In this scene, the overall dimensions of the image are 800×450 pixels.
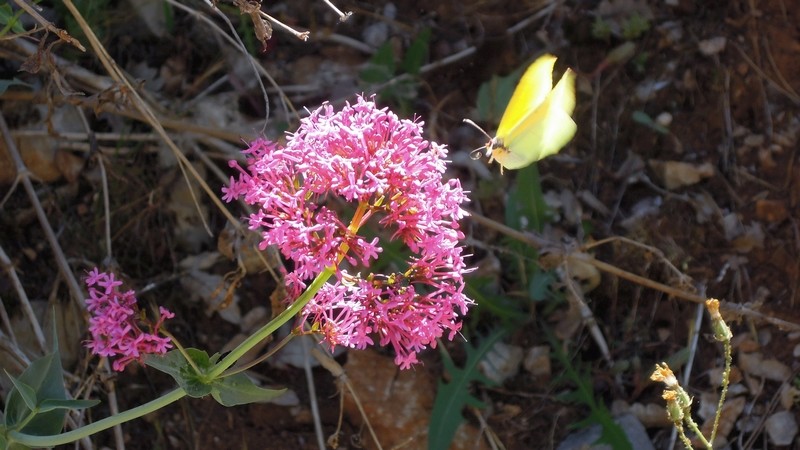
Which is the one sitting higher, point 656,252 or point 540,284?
point 656,252

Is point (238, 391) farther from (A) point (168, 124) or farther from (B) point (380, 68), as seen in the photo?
(B) point (380, 68)

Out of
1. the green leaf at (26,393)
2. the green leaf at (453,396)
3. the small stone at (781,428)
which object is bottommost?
the small stone at (781,428)

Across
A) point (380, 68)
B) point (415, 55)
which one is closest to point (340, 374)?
point (380, 68)

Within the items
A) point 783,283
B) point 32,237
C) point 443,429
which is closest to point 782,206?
point 783,283

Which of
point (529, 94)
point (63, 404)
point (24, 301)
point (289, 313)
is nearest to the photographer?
point (289, 313)

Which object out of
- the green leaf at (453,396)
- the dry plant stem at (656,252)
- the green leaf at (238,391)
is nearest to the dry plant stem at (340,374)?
the green leaf at (453,396)

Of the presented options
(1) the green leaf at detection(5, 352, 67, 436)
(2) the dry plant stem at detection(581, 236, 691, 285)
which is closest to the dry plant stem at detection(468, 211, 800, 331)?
(2) the dry plant stem at detection(581, 236, 691, 285)

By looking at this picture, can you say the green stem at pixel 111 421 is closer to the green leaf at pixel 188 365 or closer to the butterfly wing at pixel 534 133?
the green leaf at pixel 188 365
